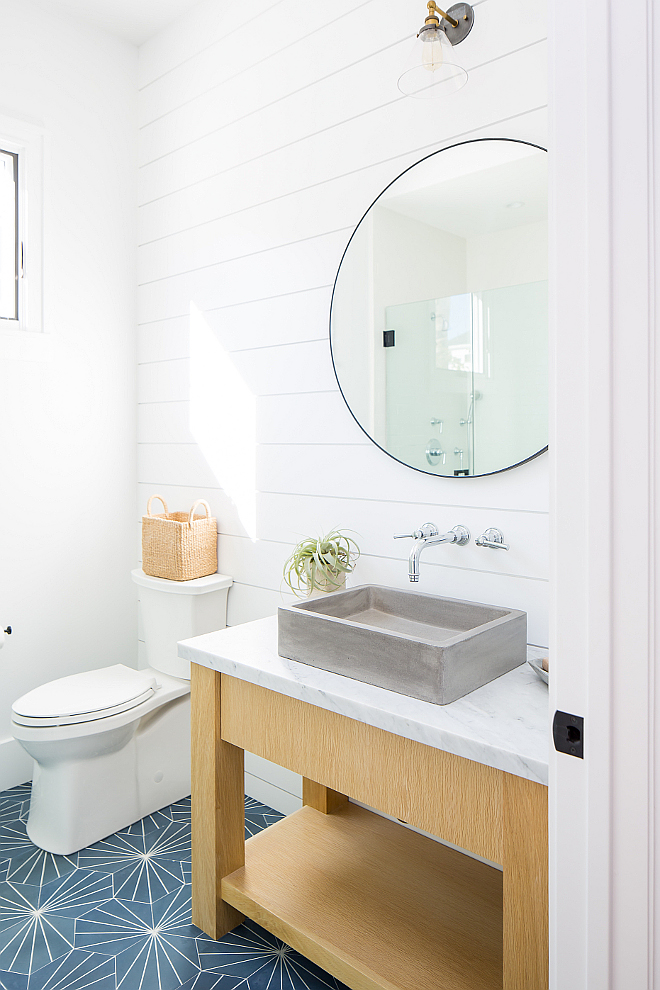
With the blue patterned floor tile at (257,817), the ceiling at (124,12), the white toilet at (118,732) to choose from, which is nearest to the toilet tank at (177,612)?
the white toilet at (118,732)

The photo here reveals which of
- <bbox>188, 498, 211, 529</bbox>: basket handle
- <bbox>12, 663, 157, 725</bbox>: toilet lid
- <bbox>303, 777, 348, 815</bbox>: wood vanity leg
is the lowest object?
<bbox>303, 777, 348, 815</bbox>: wood vanity leg

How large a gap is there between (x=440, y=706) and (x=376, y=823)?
2.66 feet

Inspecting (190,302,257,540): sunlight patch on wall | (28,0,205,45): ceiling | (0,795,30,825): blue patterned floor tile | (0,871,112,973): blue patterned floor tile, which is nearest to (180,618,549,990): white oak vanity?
(0,871,112,973): blue patterned floor tile

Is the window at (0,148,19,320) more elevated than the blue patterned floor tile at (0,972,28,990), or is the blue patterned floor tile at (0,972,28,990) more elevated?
the window at (0,148,19,320)

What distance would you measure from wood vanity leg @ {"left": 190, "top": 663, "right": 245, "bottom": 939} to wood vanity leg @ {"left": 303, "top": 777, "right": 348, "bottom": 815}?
317mm

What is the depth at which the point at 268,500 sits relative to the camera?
2160mm

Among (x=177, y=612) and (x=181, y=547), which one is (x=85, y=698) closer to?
(x=177, y=612)

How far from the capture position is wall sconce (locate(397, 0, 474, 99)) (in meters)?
1.45

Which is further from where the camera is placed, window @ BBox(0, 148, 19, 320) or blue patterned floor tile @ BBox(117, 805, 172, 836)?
window @ BBox(0, 148, 19, 320)

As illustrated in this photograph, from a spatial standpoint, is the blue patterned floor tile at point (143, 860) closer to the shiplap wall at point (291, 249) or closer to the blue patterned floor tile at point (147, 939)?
the blue patterned floor tile at point (147, 939)

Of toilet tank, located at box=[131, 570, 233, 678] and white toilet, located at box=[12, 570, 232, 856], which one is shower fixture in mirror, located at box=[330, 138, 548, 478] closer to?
toilet tank, located at box=[131, 570, 233, 678]

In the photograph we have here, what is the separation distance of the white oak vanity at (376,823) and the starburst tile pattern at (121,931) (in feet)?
0.30

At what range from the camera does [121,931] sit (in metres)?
1.63

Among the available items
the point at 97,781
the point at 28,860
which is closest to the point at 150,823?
the point at 97,781
